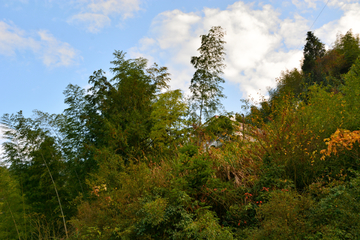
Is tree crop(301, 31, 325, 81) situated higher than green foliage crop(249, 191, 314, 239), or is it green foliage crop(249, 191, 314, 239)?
tree crop(301, 31, 325, 81)

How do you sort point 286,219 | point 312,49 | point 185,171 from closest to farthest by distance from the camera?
point 286,219 < point 185,171 < point 312,49

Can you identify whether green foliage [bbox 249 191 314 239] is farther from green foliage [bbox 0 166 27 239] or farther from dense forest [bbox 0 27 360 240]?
green foliage [bbox 0 166 27 239]

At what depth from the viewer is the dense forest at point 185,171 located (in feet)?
10.4

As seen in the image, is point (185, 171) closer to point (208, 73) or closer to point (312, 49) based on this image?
point (208, 73)

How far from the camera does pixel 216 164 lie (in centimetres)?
492

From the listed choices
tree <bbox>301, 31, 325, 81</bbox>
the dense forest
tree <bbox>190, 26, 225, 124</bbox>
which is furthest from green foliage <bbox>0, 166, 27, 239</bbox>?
tree <bbox>301, 31, 325, 81</bbox>

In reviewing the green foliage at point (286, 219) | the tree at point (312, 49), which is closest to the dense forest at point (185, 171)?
the green foliage at point (286, 219)

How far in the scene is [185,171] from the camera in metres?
4.73

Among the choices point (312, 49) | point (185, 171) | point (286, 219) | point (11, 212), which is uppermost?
point (312, 49)

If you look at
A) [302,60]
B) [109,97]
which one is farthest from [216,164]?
[302,60]

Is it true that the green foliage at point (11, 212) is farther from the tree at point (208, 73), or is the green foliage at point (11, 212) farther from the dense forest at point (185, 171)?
the tree at point (208, 73)

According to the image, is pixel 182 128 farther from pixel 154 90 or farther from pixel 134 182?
pixel 134 182

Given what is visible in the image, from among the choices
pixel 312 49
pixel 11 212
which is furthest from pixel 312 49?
pixel 11 212

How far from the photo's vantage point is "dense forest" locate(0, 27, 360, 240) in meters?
3.16
